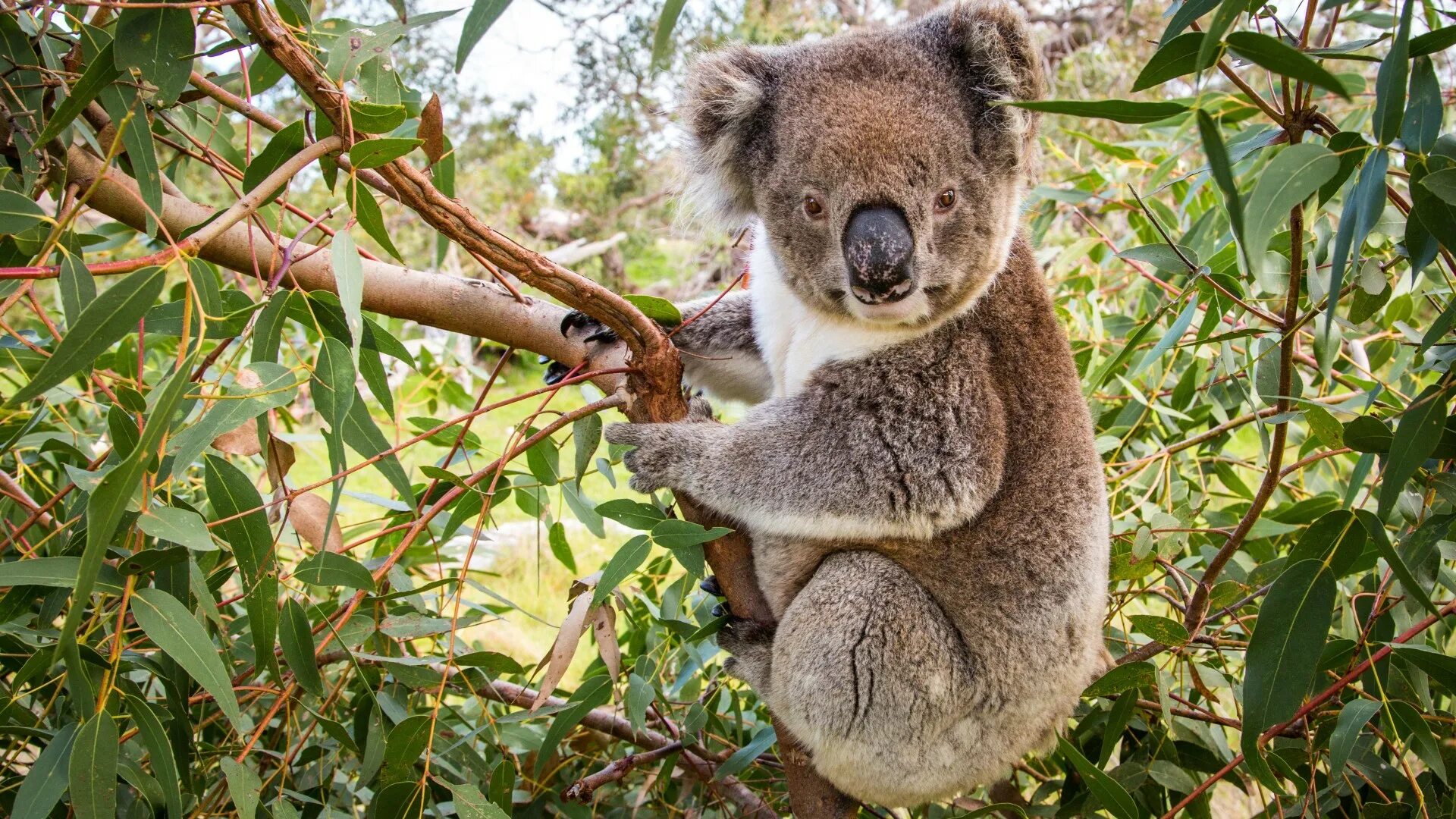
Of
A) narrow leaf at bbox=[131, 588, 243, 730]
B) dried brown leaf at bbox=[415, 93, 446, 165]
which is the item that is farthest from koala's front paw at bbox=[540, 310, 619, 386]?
narrow leaf at bbox=[131, 588, 243, 730]

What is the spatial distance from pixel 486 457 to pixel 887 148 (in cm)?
96

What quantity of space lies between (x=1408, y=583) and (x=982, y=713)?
36.6 inches

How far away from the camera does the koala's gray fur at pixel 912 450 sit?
190 centimetres

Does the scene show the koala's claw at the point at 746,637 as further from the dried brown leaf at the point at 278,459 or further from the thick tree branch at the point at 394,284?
the dried brown leaf at the point at 278,459

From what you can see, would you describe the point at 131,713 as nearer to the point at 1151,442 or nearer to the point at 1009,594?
the point at 1009,594

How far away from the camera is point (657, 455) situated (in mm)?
1942

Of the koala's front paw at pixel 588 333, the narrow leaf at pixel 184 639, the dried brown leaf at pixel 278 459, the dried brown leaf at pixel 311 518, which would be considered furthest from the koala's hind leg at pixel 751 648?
the narrow leaf at pixel 184 639

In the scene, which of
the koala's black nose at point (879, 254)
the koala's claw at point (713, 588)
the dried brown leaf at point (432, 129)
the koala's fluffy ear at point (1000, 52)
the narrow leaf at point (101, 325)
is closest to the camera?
the narrow leaf at point (101, 325)

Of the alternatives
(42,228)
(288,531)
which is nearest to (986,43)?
(42,228)

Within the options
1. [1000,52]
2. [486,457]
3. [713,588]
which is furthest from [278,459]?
[1000,52]

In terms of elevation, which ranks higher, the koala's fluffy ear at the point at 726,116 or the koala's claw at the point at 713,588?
the koala's fluffy ear at the point at 726,116

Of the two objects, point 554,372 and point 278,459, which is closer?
point 278,459

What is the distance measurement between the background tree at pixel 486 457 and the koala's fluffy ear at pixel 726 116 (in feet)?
0.85

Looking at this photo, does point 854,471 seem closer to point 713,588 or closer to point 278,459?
point 713,588
